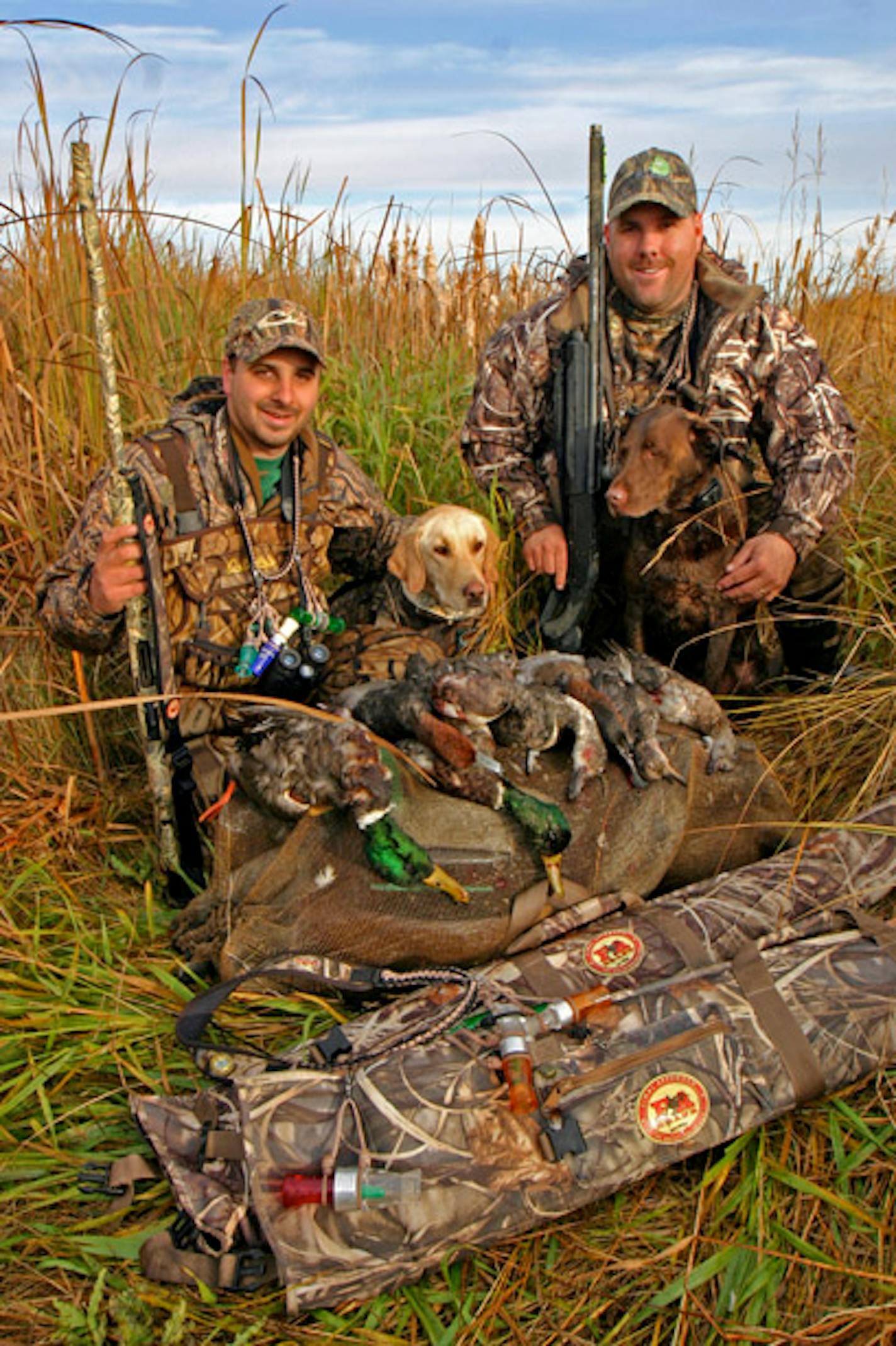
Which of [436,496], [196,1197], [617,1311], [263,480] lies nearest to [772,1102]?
[617,1311]

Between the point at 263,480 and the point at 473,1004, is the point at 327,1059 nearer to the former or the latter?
the point at 473,1004

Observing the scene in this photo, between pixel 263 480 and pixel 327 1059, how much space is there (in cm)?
219

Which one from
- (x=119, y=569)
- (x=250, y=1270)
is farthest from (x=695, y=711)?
(x=250, y=1270)

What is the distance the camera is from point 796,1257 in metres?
2.09

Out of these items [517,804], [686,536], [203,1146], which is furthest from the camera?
[686,536]

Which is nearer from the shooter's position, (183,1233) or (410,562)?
(183,1233)

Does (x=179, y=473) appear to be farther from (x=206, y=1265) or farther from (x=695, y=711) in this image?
(x=206, y=1265)

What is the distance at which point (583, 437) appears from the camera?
437 cm

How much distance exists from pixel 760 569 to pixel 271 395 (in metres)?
1.90

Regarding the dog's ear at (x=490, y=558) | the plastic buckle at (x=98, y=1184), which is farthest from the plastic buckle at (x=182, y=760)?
the plastic buckle at (x=98, y=1184)

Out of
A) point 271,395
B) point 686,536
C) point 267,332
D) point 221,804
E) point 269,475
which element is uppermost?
point 267,332

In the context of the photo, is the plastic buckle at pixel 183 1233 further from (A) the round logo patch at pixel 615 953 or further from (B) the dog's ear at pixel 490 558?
(B) the dog's ear at pixel 490 558

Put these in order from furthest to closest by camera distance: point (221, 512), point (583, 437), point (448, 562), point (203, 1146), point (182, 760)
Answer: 1. point (583, 437)
2. point (448, 562)
3. point (221, 512)
4. point (182, 760)
5. point (203, 1146)

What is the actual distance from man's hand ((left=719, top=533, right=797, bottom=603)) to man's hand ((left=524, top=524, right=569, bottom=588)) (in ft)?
2.13
